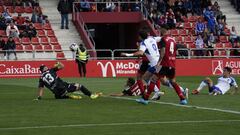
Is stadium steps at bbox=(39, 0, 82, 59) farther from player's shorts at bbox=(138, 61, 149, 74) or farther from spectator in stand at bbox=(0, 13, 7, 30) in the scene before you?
player's shorts at bbox=(138, 61, 149, 74)

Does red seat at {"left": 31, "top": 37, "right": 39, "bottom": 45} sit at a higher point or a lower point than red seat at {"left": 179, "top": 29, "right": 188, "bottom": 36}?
lower

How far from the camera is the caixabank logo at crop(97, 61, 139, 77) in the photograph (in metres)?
40.7

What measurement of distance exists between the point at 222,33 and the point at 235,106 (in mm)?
32125

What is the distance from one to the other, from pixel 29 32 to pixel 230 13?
1689 centimetres

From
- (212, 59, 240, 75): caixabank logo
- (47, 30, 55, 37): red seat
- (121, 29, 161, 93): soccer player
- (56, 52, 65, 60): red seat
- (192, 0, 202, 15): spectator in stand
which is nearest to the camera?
(121, 29, 161, 93): soccer player

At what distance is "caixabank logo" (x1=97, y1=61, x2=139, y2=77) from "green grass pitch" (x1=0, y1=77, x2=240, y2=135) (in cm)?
1934

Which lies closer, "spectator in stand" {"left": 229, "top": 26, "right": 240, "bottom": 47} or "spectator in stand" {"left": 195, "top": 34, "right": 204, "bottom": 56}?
"spectator in stand" {"left": 195, "top": 34, "right": 204, "bottom": 56}

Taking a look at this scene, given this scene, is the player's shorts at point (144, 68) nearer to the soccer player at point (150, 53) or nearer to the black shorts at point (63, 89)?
the soccer player at point (150, 53)

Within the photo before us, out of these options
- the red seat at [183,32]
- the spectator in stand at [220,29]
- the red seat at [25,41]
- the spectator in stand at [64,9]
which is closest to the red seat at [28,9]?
the spectator in stand at [64,9]

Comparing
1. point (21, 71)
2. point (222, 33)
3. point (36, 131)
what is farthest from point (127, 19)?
point (36, 131)

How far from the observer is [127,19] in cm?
4900

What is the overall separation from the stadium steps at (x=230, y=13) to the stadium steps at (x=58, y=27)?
1180cm

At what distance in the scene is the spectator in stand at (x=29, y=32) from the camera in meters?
44.1

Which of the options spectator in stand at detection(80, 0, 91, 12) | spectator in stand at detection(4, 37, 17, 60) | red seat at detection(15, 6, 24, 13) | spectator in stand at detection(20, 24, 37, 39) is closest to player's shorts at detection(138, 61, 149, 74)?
spectator in stand at detection(4, 37, 17, 60)
